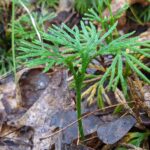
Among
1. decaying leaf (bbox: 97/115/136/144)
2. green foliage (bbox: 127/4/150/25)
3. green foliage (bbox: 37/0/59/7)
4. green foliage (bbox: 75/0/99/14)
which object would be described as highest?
green foliage (bbox: 37/0/59/7)

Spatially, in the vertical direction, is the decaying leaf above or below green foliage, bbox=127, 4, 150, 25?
below

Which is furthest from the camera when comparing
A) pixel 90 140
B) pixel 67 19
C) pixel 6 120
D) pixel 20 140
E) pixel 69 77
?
pixel 67 19

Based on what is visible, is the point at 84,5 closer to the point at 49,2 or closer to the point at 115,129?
the point at 49,2

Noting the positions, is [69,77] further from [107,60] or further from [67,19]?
[67,19]

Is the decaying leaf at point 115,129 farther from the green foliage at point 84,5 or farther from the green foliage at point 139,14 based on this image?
the green foliage at point 84,5

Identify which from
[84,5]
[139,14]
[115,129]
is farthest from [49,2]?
[115,129]

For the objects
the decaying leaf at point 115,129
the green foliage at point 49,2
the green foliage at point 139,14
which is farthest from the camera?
the green foliage at point 49,2

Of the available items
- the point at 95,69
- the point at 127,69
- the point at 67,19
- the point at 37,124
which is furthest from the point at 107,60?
the point at 67,19

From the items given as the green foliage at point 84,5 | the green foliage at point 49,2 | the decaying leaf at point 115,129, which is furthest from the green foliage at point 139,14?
the decaying leaf at point 115,129

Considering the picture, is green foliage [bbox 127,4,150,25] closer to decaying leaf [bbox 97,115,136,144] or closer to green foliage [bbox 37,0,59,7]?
green foliage [bbox 37,0,59,7]

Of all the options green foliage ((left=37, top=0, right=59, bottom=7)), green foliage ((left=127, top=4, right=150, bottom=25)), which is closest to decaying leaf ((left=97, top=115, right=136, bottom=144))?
green foliage ((left=127, top=4, right=150, bottom=25))

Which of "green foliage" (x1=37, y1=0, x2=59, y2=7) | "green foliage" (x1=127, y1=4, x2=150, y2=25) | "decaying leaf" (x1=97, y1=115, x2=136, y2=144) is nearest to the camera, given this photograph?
"decaying leaf" (x1=97, y1=115, x2=136, y2=144)
